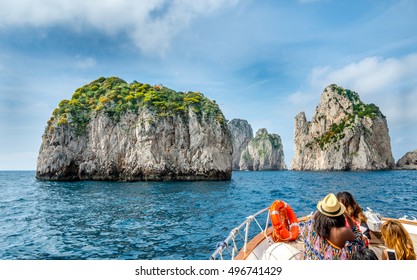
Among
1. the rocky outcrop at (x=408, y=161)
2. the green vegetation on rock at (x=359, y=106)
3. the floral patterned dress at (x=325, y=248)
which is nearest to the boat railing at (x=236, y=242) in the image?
the floral patterned dress at (x=325, y=248)

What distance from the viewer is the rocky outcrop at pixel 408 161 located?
363 feet

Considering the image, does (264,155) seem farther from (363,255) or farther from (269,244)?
(363,255)

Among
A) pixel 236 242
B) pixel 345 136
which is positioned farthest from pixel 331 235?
pixel 345 136

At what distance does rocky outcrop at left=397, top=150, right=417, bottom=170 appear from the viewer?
11062 cm

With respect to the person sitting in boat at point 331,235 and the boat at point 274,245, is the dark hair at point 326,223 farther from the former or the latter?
the boat at point 274,245

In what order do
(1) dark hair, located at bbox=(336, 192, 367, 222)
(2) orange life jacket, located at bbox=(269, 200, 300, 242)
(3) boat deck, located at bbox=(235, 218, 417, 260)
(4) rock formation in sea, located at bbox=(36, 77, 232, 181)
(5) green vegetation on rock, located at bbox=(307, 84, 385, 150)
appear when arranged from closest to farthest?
(1) dark hair, located at bbox=(336, 192, 367, 222)
(3) boat deck, located at bbox=(235, 218, 417, 260)
(2) orange life jacket, located at bbox=(269, 200, 300, 242)
(4) rock formation in sea, located at bbox=(36, 77, 232, 181)
(5) green vegetation on rock, located at bbox=(307, 84, 385, 150)

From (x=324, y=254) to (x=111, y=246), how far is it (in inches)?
366

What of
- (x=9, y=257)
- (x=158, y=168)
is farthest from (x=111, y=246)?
(x=158, y=168)

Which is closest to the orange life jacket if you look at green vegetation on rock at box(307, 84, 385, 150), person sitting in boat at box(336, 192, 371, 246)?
person sitting in boat at box(336, 192, 371, 246)

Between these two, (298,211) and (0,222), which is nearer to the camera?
(0,222)

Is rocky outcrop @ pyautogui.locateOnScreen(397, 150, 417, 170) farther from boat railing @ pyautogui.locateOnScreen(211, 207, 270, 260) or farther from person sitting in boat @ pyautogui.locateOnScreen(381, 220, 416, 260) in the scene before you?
Answer: person sitting in boat @ pyautogui.locateOnScreen(381, 220, 416, 260)

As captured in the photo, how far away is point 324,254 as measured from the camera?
421 centimetres

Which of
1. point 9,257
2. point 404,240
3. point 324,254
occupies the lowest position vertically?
point 9,257

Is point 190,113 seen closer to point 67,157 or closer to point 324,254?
point 67,157
